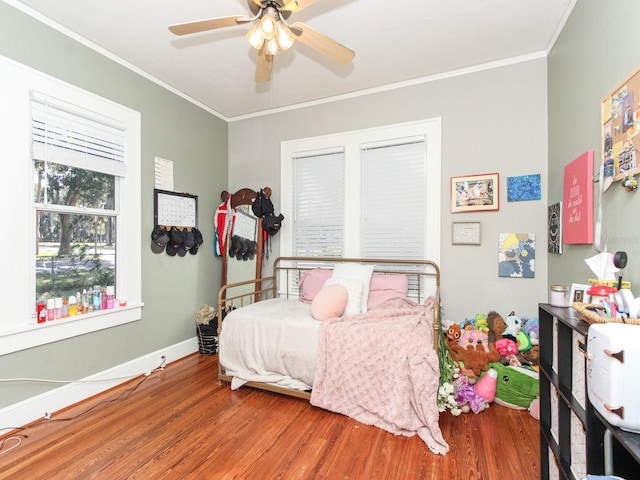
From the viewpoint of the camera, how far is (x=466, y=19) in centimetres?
207

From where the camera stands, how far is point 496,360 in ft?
7.26

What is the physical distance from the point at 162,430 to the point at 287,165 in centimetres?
255

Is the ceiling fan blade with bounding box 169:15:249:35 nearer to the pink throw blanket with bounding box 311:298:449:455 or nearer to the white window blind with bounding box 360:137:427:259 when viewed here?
the white window blind with bounding box 360:137:427:259

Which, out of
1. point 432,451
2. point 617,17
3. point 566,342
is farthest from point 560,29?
point 432,451

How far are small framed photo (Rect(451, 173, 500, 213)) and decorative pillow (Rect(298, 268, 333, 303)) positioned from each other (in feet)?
4.28

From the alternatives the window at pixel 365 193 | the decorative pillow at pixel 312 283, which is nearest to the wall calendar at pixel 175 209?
the window at pixel 365 193

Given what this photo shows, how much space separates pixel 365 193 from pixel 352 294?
1.06m

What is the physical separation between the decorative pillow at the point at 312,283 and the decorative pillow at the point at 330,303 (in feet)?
1.59

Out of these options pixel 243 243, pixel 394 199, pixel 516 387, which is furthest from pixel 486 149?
pixel 243 243

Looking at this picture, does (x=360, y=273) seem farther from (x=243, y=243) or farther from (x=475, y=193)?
(x=243, y=243)

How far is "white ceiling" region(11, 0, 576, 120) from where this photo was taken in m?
1.95

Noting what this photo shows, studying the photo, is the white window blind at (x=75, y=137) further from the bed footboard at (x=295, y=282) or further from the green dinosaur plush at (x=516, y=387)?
the green dinosaur plush at (x=516, y=387)

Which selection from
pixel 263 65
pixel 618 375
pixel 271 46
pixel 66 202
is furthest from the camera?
pixel 66 202

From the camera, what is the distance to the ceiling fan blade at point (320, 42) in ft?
5.31
